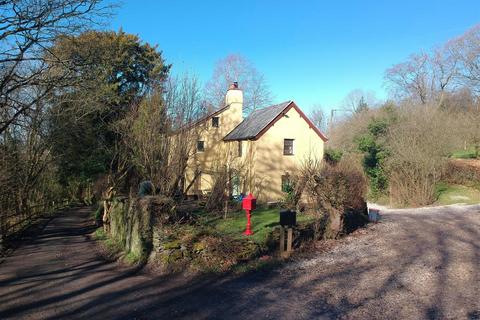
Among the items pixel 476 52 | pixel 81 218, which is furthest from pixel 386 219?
pixel 476 52

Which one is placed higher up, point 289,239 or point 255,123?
point 255,123

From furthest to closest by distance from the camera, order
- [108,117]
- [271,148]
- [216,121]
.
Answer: [216,121]
[108,117]
[271,148]

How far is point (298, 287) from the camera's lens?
7266 millimetres

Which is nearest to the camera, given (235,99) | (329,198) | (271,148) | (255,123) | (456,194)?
(329,198)

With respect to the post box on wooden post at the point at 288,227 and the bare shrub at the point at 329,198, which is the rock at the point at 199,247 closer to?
the post box on wooden post at the point at 288,227

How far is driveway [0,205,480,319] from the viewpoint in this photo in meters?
6.09

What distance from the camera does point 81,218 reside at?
22.7 m

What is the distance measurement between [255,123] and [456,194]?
13973 mm

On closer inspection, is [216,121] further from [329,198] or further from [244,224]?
[329,198]

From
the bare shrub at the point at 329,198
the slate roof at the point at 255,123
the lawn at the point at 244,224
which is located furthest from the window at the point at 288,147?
the bare shrub at the point at 329,198

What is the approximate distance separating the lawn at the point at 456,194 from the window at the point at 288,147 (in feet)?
32.5

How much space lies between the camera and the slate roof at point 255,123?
81.1ft

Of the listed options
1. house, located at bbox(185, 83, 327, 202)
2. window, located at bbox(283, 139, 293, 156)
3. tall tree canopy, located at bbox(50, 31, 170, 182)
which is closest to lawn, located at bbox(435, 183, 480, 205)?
house, located at bbox(185, 83, 327, 202)

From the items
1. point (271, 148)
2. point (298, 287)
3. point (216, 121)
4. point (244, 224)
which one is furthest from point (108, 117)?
point (298, 287)
